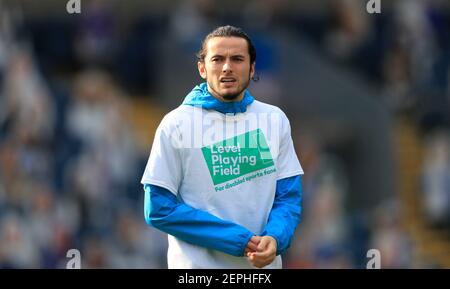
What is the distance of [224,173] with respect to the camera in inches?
190

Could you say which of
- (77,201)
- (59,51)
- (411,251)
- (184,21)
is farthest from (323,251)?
(59,51)

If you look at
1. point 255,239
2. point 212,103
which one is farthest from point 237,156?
point 255,239

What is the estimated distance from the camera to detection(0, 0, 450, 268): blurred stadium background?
11570mm

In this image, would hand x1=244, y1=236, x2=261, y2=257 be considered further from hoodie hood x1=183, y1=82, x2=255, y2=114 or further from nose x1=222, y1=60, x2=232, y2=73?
nose x1=222, y1=60, x2=232, y2=73

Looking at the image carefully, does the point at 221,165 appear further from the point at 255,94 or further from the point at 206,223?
the point at 255,94

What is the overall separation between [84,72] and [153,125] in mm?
996

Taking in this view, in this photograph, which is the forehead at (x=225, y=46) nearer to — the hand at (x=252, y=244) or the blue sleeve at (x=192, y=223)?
the blue sleeve at (x=192, y=223)

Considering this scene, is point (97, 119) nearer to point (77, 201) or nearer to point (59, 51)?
point (77, 201)

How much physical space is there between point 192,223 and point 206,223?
0.18ft

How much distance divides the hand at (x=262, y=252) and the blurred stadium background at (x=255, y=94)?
6025 millimetres

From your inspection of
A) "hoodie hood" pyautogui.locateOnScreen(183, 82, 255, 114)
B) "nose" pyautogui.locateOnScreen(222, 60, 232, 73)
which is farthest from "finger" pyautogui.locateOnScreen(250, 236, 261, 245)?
"nose" pyautogui.locateOnScreen(222, 60, 232, 73)

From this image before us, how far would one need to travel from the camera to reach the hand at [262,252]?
4684 millimetres

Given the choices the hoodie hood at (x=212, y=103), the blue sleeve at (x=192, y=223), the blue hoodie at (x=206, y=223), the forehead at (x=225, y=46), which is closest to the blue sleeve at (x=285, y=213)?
the blue hoodie at (x=206, y=223)

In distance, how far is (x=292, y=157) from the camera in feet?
16.2
